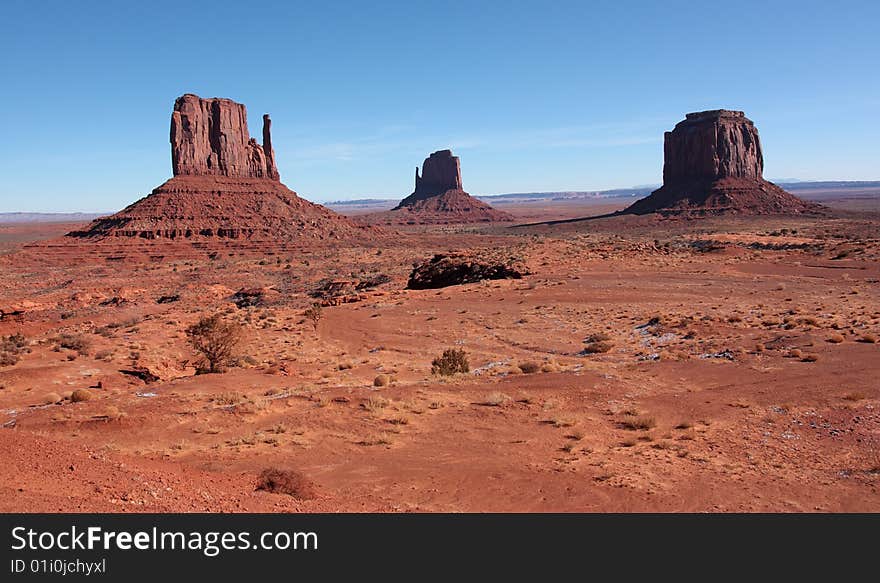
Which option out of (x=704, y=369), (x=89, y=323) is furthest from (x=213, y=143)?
(x=704, y=369)

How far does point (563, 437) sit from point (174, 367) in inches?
640

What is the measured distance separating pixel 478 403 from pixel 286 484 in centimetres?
657

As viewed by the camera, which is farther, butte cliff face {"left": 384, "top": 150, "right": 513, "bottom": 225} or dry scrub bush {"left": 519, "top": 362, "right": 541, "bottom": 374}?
butte cliff face {"left": 384, "top": 150, "right": 513, "bottom": 225}

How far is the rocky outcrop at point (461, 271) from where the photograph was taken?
1623 inches

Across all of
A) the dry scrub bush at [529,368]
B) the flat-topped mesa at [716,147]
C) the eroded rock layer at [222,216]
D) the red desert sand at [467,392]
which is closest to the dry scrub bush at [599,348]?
the red desert sand at [467,392]

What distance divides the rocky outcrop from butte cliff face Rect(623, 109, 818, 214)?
84346mm

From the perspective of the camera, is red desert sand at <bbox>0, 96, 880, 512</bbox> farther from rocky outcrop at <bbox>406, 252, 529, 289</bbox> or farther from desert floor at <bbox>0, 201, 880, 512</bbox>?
rocky outcrop at <bbox>406, 252, 529, 289</bbox>

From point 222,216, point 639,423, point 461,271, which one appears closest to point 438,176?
point 222,216

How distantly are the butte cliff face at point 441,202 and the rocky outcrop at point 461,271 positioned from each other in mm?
110028

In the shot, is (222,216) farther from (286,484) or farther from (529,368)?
(286,484)

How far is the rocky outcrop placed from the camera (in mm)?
41213

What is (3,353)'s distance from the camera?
22.4 meters

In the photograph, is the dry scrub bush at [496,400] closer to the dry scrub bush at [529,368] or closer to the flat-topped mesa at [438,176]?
the dry scrub bush at [529,368]

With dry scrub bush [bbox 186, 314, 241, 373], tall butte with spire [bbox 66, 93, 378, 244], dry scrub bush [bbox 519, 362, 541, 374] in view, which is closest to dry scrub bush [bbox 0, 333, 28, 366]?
dry scrub bush [bbox 186, 314, 241, 373]
